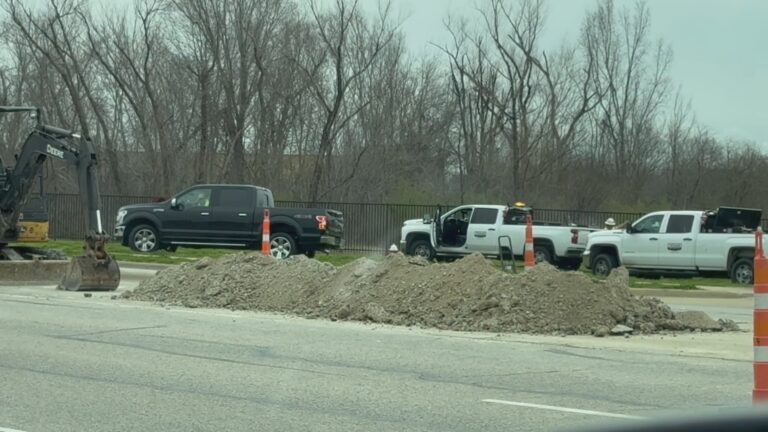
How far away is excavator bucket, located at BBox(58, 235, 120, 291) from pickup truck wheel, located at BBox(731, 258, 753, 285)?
14.0m

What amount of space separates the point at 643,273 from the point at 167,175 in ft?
74.0

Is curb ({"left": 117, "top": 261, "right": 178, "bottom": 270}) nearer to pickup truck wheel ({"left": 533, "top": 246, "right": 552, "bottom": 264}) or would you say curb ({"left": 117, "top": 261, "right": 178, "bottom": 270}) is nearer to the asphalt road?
pickup truck wheel ({"left": 533, "top": 246, "right": 552, "bottom": 264})

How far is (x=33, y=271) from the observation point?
2138cm

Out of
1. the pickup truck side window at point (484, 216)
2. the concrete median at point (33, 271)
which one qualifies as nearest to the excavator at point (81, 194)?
the concrete median at point (33, 271)

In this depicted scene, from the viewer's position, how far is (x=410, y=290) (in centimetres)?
1616

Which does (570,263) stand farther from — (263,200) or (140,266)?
(140,266)

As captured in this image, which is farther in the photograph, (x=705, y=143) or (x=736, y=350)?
(x=705, y=143)

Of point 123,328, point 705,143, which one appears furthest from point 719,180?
point 123,328

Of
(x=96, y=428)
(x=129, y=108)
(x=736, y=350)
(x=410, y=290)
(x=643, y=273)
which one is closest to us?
(x=96, y=428)

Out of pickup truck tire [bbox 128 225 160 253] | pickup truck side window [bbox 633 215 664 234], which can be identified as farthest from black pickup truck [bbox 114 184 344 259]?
pickup truck side window [bbox 633 215 664 234]

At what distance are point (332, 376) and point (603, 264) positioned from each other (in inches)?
690

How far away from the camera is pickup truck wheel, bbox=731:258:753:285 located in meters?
24.3

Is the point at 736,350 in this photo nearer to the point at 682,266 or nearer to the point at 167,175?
the point at 682,266

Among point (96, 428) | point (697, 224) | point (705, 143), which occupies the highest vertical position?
point (705, 143)
